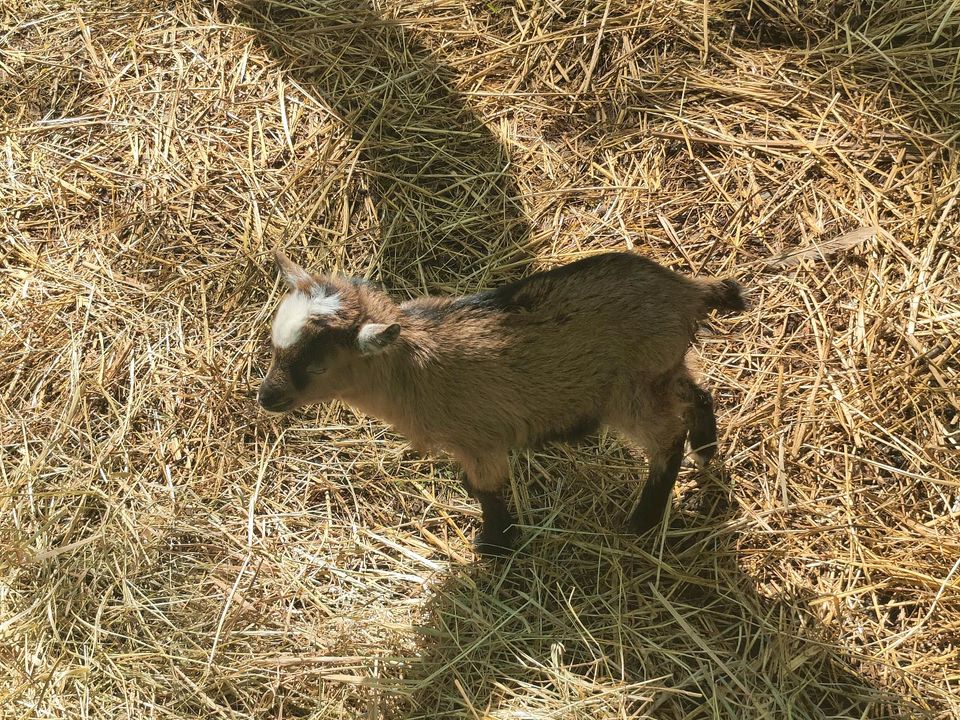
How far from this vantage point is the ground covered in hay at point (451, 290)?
3363 millimetres

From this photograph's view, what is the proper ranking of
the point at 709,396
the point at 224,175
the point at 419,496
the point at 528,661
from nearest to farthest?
the point at 528,661 < the point at 709,396 < the point at 419,496 < the point at 224,175

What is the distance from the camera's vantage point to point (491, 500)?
11.3 ft

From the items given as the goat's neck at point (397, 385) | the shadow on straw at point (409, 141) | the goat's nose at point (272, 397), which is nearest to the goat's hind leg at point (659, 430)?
the goat's neck at point (397, 385)

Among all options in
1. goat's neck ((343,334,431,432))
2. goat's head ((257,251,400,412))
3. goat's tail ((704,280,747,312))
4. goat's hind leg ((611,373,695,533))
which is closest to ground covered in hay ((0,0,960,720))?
goat's hind leg ((611,373,695,533))

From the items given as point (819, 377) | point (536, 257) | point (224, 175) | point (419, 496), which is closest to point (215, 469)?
point (419, 496)

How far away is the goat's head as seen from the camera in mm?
3076

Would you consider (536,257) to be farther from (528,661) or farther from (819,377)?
(528,661)

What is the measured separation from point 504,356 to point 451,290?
43.6 inches

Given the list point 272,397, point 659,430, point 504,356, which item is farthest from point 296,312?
point 659,430

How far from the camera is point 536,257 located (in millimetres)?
4281

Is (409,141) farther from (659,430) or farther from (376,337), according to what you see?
(659,430)

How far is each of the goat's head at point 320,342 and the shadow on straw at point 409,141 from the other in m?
1.09

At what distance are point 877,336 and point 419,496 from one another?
2.25 m

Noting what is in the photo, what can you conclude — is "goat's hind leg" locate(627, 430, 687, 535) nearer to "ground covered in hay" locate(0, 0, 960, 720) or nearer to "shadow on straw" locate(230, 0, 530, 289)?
"ground covered in hay" locate(0, 0, 960, 720)
